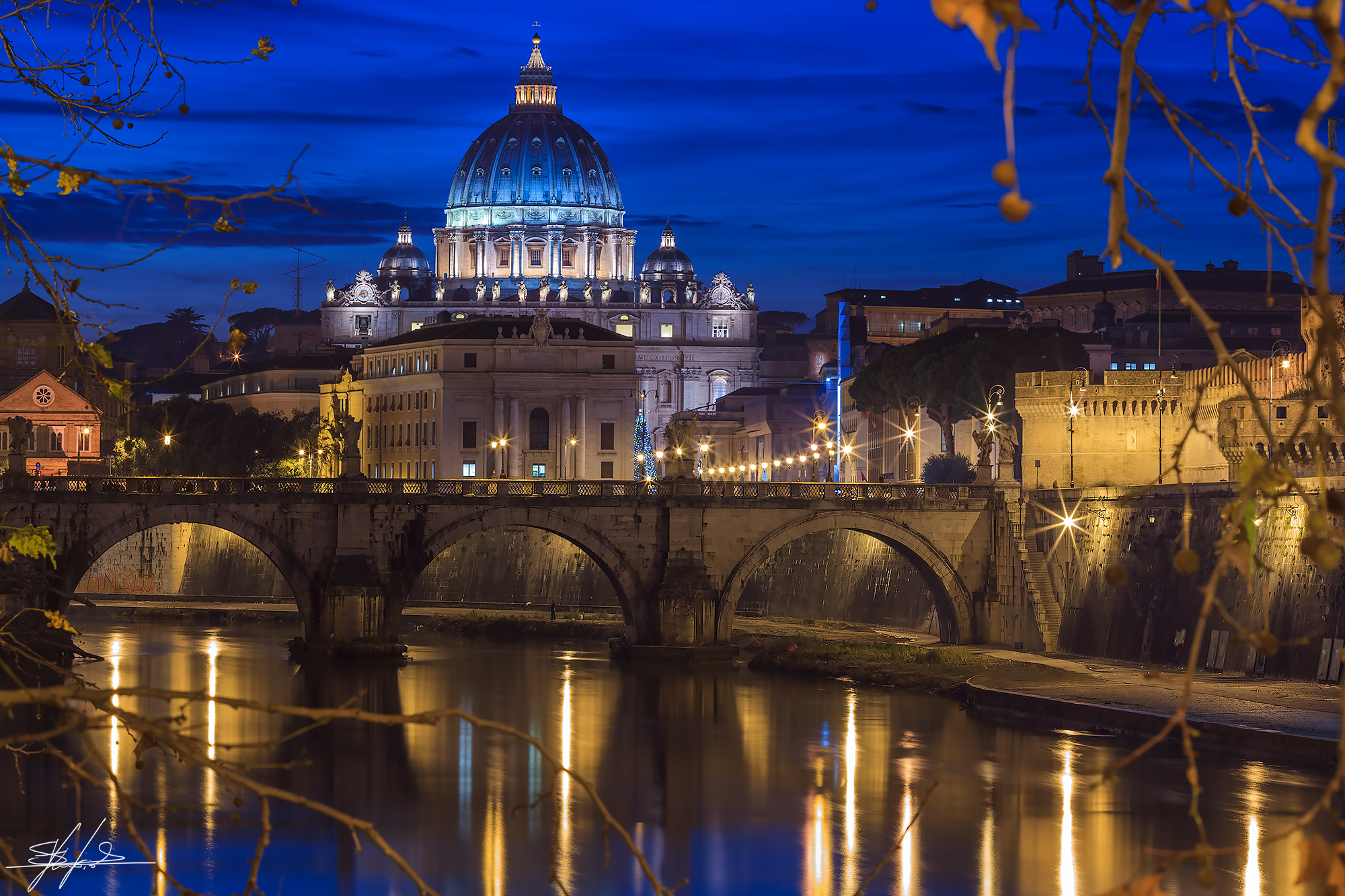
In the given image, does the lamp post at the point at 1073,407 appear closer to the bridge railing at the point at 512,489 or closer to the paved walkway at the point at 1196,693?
the bridge railing at the point at 512,489

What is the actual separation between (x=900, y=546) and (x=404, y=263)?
402ft

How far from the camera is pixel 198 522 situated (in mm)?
48625

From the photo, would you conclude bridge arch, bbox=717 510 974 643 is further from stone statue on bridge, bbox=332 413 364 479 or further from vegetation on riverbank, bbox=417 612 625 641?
stone statue on bridge, bbox=332 413 364 479

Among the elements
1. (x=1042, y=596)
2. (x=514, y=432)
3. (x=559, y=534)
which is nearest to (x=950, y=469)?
(x=1042, y=596)

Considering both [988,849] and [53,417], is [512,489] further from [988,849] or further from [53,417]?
[53,417]

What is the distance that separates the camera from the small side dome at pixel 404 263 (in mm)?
166500

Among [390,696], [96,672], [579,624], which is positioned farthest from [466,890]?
[579,624]

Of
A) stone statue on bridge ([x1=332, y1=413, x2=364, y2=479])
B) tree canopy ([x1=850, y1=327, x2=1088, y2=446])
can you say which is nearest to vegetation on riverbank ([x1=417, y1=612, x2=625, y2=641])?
stone statue on bridge ([x1=332, y1=413, x2=364, y2=479])

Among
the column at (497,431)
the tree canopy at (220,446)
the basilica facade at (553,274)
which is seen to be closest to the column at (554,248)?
the basilica facade at (553,274)

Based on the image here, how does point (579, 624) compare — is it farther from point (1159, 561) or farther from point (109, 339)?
point (109, 339)

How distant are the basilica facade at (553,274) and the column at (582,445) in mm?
48126

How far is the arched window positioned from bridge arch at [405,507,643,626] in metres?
51.8

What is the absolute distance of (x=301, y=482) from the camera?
49219mm

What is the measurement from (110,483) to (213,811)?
21583mm
